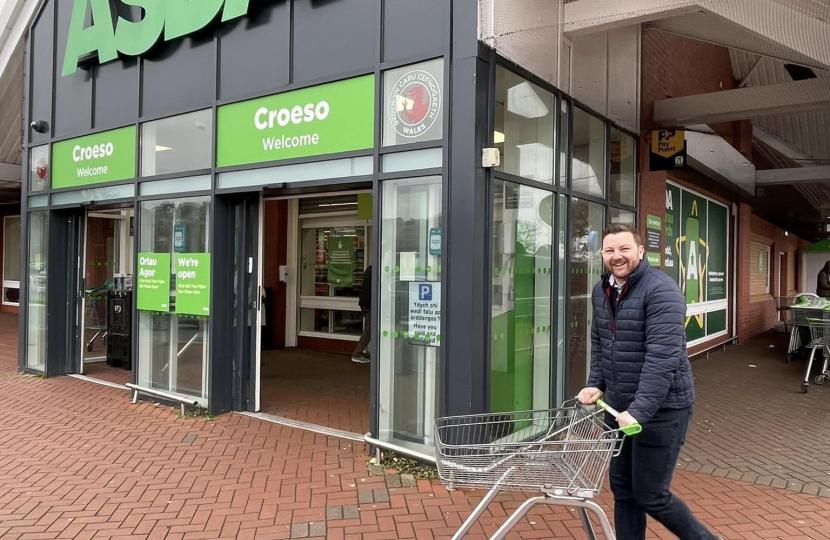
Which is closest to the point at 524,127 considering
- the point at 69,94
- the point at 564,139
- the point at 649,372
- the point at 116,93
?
the point at 564,139

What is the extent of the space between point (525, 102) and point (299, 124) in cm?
200

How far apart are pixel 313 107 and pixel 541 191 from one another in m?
2.14

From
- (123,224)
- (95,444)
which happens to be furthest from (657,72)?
(123,224)

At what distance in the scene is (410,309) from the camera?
486cm

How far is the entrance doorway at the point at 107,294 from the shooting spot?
333 inches

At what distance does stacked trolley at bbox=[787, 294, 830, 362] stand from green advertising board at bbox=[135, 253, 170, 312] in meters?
8.50

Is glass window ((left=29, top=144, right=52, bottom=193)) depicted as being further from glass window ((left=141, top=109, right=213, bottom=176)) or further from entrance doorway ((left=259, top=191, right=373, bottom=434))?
entrance doorway ((left=259, top=191, right=373, bottom=434))

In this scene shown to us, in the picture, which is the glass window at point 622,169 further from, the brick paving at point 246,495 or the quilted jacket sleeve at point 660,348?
the quilted jacket sleeve at point 660,348

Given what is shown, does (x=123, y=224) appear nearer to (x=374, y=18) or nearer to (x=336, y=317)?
(x=336, y=317)

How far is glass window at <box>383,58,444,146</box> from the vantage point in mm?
4605

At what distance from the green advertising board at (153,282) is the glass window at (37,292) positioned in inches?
93.5

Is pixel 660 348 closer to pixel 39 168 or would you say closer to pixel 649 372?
pixel 649 372

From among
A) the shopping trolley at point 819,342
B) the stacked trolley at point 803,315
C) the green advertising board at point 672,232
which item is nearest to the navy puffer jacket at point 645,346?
the shopping trolley at point 819,342

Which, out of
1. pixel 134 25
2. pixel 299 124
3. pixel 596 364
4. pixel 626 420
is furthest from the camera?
pixel 134 25
